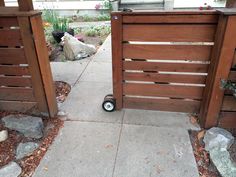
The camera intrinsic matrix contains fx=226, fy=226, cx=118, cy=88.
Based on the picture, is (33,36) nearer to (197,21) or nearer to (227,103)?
(197,21)

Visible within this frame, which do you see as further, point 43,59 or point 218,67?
point 43,59

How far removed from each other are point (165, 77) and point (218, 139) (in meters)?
0.81

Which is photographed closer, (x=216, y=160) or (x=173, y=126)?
(x=216, y=160)

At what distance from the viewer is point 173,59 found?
2324 mm

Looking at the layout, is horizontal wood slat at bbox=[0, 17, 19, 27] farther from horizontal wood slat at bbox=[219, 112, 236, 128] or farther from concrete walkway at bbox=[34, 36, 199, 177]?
horizontal wood slat at bbox=[219, 112, 236, 128]

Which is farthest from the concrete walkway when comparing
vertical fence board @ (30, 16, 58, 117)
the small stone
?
the small stone

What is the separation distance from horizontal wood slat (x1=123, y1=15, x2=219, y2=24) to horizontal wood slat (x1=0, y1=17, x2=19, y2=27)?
41.0 inches

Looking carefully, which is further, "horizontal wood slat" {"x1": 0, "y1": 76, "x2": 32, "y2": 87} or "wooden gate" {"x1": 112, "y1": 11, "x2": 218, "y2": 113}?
"horizontal wood slat" {"x1": 0, "y1": 76, "x2": 32, "y2": 87}

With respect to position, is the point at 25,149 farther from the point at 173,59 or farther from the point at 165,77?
the point at 173,59

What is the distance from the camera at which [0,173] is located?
1.95 meters

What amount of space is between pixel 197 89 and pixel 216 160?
0.78 meters

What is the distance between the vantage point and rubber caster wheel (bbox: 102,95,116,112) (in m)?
2.67

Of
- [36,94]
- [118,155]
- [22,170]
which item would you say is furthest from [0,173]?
[118,155]

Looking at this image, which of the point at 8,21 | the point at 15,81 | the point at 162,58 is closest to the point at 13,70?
the point at 15,81
